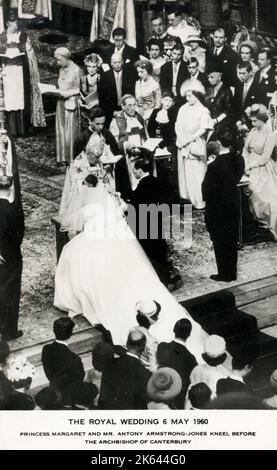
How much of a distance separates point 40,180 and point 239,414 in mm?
4437

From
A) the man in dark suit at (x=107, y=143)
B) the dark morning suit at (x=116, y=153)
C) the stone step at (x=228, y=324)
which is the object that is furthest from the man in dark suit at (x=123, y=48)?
the stone step at (x=228, y=324)

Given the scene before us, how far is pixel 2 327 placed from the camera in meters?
7.83

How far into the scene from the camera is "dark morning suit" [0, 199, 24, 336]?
7.81 metres

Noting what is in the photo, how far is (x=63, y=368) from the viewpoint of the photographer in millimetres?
6992

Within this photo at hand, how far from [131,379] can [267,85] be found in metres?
4.10

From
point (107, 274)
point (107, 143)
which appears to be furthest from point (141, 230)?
point (107, 143)

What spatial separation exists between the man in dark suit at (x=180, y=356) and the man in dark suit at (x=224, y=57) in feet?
11.7

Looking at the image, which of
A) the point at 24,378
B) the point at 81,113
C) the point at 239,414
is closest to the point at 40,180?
the point at 81,113

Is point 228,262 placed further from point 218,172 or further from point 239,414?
point 239,414

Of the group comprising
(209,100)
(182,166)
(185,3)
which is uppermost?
(185,3)

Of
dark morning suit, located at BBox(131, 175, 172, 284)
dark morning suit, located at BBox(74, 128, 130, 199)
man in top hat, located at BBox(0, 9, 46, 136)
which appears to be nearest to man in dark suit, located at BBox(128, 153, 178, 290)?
dark morning suit, located at BBox(131, 175, 172, 284)

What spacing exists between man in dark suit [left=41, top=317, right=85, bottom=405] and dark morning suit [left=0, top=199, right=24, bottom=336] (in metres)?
0.88

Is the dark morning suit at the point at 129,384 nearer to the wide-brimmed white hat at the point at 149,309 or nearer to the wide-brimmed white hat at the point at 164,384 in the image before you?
the wide-brimmed white hat at the point at 164,384

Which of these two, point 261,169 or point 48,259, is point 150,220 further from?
point 261,169
